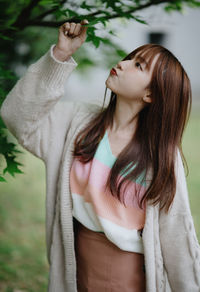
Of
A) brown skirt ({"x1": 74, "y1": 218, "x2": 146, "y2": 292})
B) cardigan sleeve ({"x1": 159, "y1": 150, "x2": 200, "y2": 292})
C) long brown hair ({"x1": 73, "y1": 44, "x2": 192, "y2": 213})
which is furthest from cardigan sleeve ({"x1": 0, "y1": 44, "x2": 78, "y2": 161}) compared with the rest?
cardigan sleeve ({"x1": 159, "y1": 150, "x2": 200, "y2": 292})

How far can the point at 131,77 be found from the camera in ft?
5.26

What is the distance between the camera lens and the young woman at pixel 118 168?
5.30ft

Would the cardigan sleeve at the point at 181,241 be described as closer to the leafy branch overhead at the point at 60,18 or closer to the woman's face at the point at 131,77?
the woman's face at the point at 131,77

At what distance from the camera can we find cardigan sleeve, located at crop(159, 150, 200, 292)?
1.62m

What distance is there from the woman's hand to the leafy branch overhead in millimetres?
56

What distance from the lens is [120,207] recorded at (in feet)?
5.57

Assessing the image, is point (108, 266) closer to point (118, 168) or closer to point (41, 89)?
point (118, 168)

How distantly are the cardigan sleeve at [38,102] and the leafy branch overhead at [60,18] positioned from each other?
0.19 metres

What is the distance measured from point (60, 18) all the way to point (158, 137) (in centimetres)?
134

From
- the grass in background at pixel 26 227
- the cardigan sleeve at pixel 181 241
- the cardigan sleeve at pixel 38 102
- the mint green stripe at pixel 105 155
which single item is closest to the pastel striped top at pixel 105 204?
the mint green stripe at pixel 105 155

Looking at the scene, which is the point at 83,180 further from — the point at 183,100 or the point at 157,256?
the point at 183,100

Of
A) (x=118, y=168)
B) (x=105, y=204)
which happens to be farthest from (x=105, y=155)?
(x=105, y=204)

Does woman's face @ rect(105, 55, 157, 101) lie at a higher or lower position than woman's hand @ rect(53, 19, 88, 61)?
lower

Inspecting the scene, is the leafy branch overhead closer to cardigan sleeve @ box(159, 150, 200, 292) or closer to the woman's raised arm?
the woman's raised arm
